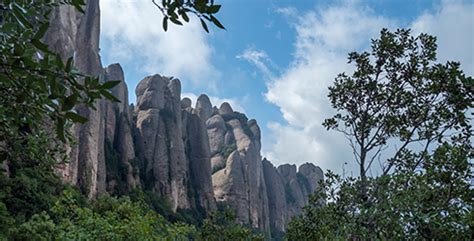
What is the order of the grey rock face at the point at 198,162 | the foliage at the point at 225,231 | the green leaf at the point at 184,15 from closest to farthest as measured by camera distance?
the green leaf at the point at 184,15
the foliage at the point at 225,231
the grey rock face at the point at 198,162

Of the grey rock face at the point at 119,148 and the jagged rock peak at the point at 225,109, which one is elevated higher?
the jagged rock peak at the point at 225,109

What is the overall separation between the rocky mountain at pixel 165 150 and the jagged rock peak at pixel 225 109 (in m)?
0.45

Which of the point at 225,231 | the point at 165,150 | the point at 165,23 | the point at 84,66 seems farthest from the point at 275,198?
the point at 165,23

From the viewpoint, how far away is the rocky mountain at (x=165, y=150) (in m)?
45.0

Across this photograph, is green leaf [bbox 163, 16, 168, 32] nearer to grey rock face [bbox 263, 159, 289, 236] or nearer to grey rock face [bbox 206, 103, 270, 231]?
grey rock face [bbox 206, 103, 270, 231]

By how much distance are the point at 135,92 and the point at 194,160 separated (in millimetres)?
15666

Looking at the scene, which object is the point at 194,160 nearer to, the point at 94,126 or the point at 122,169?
the point at 122,169

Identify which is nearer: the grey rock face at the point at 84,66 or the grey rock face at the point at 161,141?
the grey rock face at the point at 84,66

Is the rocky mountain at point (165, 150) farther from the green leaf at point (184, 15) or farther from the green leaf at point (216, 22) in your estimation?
the green leaf at point (216, 22)

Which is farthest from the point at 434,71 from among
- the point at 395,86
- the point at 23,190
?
the point at 23,190

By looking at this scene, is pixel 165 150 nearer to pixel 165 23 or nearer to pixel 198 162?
pixel 198 162

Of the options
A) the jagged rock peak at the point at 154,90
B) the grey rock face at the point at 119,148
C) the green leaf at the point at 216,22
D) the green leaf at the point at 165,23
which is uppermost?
the jagged rock peak at the point at 154,90

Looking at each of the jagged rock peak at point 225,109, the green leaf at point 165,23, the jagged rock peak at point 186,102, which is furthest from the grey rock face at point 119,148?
the green leaf at point 165,23

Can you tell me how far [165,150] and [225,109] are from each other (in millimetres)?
38201
